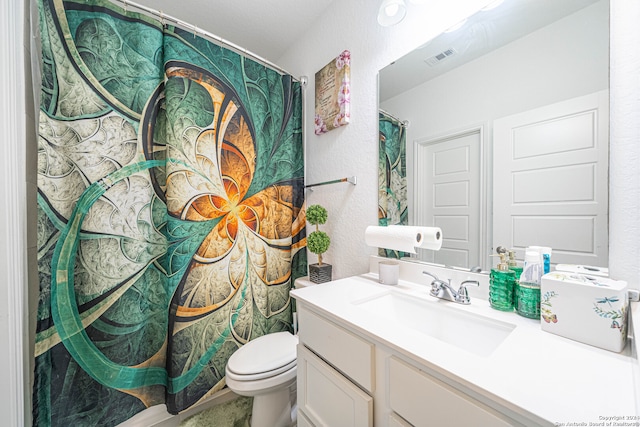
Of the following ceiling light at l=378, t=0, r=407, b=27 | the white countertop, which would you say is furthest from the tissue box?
ceiling light at l=378, t=0, r=407, b=27

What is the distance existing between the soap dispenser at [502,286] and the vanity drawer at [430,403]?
401 millimetres

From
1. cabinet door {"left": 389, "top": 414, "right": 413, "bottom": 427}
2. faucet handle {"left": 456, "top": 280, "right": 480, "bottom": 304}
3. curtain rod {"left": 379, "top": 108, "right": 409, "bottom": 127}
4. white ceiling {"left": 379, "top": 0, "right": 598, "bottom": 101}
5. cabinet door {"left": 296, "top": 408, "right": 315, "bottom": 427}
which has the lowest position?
cabinet door {"left": 296, "top": 408, "right": 315, "bottom": 427}

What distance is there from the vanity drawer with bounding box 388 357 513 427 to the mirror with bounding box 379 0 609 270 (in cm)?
53

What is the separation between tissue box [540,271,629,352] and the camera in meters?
0.50

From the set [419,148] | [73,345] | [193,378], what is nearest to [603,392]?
[419,148]

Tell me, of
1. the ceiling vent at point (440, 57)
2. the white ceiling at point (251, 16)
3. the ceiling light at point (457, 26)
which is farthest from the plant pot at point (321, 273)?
the white ceiling at point (251, 16)

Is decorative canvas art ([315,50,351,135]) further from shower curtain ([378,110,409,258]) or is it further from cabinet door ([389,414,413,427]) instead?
cabinet door ([389,414,413,427])

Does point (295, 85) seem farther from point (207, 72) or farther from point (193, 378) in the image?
point (193, 378)

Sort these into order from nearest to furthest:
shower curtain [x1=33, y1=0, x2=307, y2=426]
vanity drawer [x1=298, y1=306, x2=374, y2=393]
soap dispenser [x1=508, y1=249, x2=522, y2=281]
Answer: vanity drawer [x1=298, y1=306, x2=374, y2=393] < soap dispenser [x1=508, y1=249, x2=522, y2=281] < shower curtain [x1=33, y1=0, x2=307, y2=426]

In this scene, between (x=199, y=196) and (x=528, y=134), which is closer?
(x=528, y=134)

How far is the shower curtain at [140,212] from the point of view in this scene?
Result: 938mm

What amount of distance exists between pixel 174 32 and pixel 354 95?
3.10 feet

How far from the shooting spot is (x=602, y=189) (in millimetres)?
628

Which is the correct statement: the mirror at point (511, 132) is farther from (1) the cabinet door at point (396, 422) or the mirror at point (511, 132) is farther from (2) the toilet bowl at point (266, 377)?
(2) the toilet bowl at point (266, 377)
